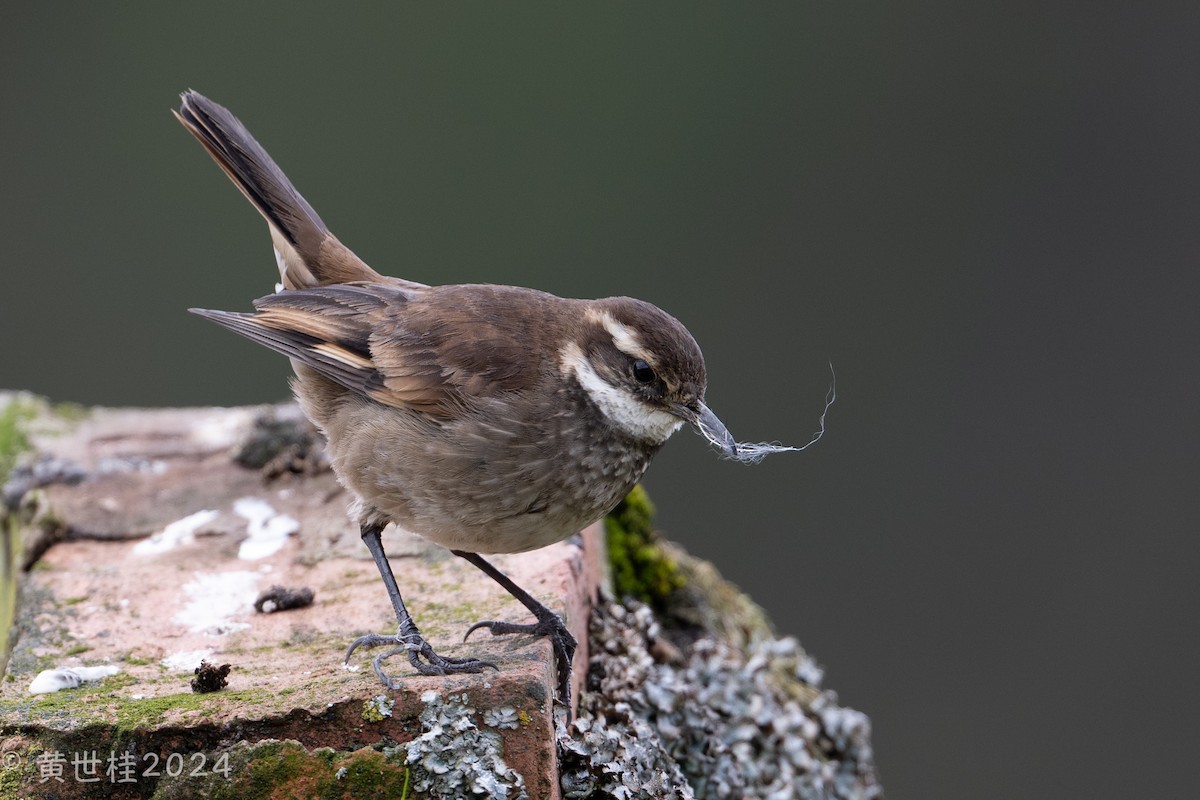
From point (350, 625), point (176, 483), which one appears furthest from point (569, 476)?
point (176, 483)

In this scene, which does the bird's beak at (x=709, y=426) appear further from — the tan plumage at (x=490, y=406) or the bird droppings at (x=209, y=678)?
the bird droppings at (x=209, y=678)

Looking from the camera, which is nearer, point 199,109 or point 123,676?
point 123,676

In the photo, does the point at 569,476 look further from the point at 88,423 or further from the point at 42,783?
the point at 88,423

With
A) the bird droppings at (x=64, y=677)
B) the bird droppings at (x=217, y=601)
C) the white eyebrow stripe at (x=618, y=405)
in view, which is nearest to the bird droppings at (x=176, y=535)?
the bird droppings at (x=217, y=601)

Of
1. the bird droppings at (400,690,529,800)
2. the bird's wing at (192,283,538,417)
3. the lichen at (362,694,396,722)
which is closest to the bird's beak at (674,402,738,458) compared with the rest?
the bird's wing at (192,283,538,417)

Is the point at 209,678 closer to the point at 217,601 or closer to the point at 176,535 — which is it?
the point at 217,601
